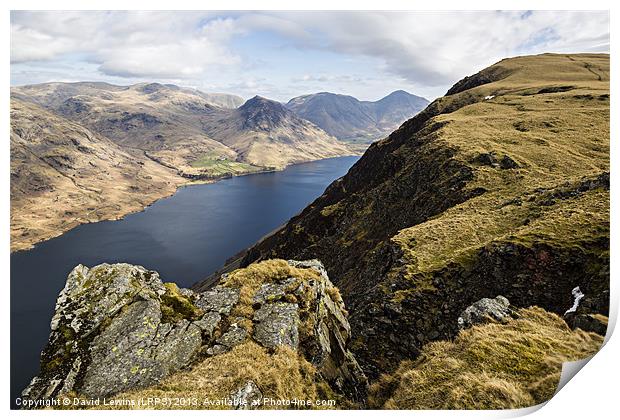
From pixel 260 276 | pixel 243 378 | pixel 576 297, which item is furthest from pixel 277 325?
pixel 576 297

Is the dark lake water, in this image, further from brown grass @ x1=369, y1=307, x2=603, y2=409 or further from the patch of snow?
the patch of snow

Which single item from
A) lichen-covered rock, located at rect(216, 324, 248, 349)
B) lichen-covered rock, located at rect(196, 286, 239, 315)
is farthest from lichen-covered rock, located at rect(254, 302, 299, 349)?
lichen-covered rock, located at rect(196, 286, 239, 315)

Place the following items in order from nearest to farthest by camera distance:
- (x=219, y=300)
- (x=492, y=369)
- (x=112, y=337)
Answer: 1. (x=492, y=369)
2. (x=112, y=337)
3. (x=219, y=300)

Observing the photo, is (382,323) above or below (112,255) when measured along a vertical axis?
above

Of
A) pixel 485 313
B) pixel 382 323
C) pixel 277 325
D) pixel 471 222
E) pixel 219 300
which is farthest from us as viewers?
pixel 471 222

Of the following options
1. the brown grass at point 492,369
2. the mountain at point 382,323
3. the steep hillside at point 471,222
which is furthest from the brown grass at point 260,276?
the brown grass at point 492,369

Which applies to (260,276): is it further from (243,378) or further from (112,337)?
(112,337)
